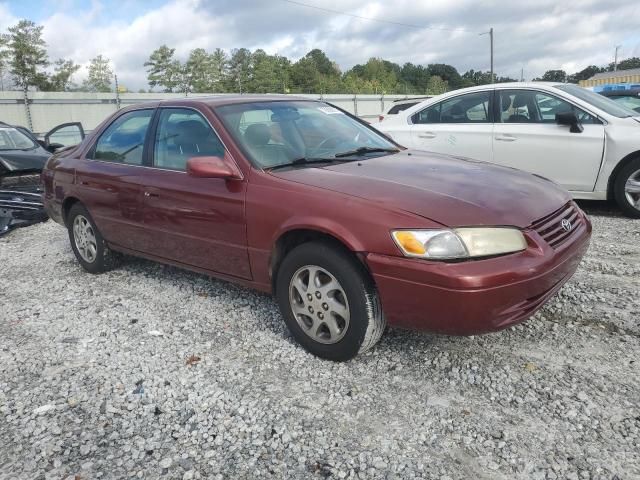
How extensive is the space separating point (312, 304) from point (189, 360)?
869 millimetres

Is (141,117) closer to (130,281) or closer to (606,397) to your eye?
(130,281)

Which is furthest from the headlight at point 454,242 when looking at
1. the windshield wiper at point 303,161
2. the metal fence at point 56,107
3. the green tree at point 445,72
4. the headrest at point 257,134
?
the green tree at point 445,72

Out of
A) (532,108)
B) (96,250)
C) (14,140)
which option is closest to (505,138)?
(532,108)

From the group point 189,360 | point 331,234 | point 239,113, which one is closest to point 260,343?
point 189,360

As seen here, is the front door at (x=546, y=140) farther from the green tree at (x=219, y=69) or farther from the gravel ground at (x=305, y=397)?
the green tree at (x=219, y=69)

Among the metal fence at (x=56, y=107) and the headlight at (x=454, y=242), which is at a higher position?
the metal fence at (x=56, y=107)

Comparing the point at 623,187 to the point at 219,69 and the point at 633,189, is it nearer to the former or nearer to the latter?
the point at 633,189

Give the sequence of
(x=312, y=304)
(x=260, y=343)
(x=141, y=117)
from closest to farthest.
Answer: (x=312, y=304), (x=260, y=343), (x=141, y=117)

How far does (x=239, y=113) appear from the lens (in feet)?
12.7

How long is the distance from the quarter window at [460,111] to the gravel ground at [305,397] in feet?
10.6

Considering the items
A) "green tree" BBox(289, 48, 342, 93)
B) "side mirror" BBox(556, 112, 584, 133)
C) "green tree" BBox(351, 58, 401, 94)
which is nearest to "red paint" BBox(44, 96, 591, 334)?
"side mirror" BBox(556, 112, 584, 133)

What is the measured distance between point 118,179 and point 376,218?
260 cm

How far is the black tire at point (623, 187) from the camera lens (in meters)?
5.88

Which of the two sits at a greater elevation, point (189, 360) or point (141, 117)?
point (141, 117)
